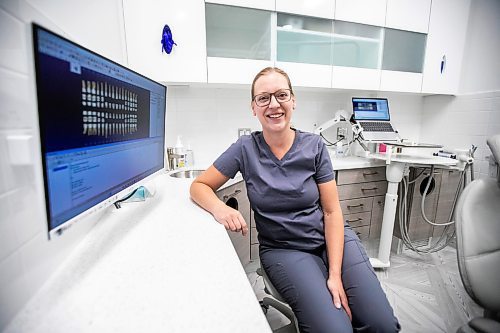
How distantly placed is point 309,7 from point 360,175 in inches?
55.0

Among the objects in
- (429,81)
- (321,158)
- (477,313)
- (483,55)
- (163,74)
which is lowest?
(477,313)

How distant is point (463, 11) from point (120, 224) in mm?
3232

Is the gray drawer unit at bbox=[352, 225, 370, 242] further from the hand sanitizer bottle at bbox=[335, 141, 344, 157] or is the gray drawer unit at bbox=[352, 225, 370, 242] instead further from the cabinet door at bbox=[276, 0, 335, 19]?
the cabinet door at bbox=[276, 0, 335, 19]

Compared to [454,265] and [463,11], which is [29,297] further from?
[463,11]

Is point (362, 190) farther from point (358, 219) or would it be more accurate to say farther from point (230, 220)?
point (230, 220)

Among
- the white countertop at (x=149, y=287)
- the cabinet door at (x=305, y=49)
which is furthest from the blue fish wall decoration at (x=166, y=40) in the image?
the white countertop at (x=149, y=287)

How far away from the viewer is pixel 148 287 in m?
0.51

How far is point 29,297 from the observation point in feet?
1.58

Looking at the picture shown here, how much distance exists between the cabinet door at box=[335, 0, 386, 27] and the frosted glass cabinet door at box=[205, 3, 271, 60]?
61 centimetres

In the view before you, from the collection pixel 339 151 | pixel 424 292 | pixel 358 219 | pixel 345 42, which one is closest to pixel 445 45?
pixel 345 42

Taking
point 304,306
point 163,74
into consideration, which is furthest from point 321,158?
point 163,74

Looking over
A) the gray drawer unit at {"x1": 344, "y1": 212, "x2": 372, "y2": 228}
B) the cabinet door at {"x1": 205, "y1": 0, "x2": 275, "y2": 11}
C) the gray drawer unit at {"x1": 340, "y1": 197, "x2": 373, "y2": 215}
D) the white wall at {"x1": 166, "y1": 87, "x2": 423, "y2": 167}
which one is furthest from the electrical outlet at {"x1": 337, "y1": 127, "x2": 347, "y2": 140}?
the cabinet door at {"x1": 205, "y1": 0, "x2": 275, "y2": 11}

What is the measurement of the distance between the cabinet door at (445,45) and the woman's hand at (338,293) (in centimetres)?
219

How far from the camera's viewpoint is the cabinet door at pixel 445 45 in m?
2.11
